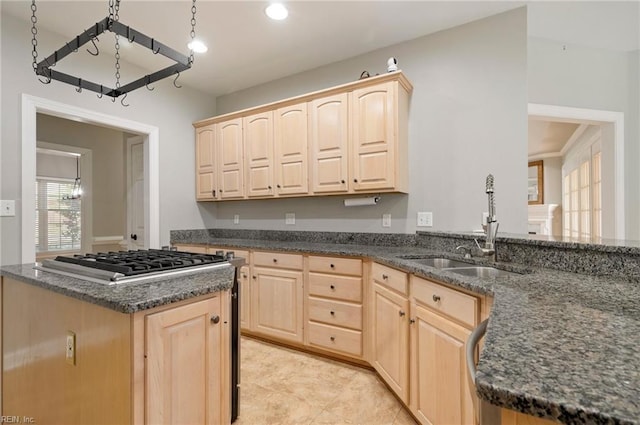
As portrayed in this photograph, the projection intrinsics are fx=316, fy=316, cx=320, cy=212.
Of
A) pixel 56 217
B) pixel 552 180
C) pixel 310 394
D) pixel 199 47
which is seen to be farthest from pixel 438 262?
pixel 552 180

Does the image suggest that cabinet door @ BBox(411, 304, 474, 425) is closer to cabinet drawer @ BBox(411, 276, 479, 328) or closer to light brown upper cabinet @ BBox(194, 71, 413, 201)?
cabinet drawer @ BBox(411, 276, 479, 328)

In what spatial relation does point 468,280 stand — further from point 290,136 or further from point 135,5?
point 135,5

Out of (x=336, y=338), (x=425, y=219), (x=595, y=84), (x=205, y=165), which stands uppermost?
(x=595, y=84)

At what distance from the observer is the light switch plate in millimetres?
2309

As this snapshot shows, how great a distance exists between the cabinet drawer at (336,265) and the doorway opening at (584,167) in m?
1.47

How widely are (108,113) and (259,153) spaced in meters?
1.44

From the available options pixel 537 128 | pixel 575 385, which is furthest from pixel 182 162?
pixel 537 128

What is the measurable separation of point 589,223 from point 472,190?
2.81 m

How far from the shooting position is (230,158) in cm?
356

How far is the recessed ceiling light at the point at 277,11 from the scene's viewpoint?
2.33 metres

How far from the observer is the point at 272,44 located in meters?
2.88

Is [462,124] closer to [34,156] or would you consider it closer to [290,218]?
[290,218]

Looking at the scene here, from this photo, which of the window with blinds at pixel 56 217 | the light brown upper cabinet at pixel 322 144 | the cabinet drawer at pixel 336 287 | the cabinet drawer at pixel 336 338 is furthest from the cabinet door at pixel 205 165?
the window with blinds at pixel 56 217

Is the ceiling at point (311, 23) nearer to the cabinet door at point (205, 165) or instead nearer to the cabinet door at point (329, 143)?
the cabinet door at point (329, 143)
